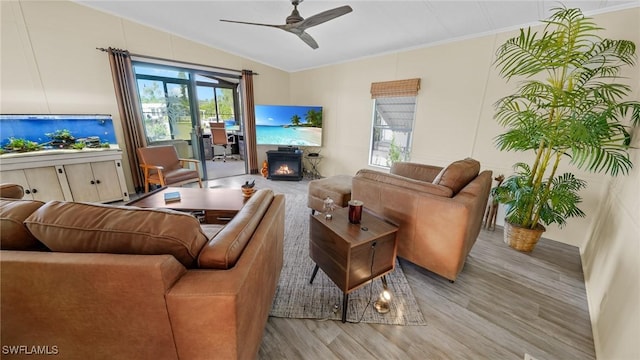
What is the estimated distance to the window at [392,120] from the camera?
11.8 feet

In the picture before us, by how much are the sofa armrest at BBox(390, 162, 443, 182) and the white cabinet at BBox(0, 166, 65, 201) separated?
428 centimetres

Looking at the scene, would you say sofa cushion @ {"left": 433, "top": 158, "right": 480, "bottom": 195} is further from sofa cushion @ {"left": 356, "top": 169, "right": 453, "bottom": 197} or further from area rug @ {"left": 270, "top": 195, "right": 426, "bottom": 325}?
area rug @ {"left": 270, "top": 195, "right": 426, "bottom": 325}

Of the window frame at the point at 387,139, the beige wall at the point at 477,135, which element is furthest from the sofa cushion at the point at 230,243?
the window frame at the point at 387,139

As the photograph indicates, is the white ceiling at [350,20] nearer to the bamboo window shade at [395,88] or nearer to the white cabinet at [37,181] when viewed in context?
the bamboo window shade at [395,88]

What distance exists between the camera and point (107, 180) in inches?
124

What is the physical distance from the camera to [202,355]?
822mm

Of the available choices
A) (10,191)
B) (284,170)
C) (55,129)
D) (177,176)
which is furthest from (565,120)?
(55,129)

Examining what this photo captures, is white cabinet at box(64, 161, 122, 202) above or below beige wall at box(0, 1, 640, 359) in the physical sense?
below

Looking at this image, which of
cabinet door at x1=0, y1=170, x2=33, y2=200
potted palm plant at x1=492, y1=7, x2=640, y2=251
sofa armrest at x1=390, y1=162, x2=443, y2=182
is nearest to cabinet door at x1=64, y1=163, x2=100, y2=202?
cabinet door at x1=0, y1=170, x2=33, y2=200

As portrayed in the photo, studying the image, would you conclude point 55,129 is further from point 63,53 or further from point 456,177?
point 456,177

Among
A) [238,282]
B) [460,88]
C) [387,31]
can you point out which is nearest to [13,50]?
[238,282]

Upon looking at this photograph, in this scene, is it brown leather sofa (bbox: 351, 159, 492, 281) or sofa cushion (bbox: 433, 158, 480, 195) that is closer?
brown leather sofa (bbox: 351, 159, 492, 281)

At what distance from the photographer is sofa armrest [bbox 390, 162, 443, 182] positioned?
269 centimetres

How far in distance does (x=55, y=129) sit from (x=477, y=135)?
5581 millimetres
